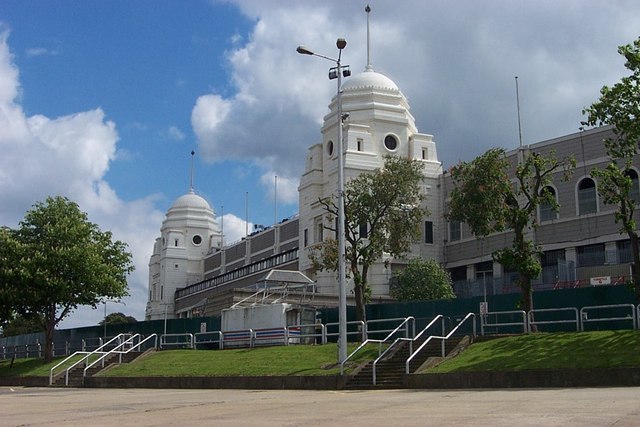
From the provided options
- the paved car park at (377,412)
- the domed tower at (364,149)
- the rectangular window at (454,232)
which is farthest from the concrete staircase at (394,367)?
the rectangular window at (454,232)

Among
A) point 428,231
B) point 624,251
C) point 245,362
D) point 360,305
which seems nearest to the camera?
point 245,362

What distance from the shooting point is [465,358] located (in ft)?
88.8

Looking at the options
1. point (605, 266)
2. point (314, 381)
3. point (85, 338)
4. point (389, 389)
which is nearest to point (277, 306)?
point (314, 381)

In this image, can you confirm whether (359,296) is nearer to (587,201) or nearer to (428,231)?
(587,201)

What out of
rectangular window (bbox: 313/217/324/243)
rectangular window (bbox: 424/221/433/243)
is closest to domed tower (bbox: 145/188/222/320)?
rectangular window (bbox: 313/217/324/243)

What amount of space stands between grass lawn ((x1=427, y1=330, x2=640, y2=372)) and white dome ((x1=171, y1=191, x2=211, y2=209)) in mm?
85553

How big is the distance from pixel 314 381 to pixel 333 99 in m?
44.1

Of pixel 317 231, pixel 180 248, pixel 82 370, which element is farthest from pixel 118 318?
pixel 82 370

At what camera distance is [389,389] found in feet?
85.7

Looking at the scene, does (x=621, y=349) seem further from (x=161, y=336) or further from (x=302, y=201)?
(x=302, y=201)

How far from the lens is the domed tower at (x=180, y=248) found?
106312mm

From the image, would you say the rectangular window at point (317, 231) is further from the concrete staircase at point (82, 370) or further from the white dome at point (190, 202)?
the white dome at point (190, 202)

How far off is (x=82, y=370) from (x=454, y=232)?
3294 centimetres

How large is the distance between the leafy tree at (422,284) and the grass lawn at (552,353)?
24763 millimetres
